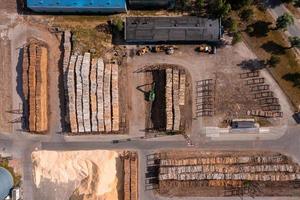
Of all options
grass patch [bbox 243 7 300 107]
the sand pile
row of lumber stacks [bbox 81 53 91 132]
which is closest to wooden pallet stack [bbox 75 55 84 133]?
row of lumber stacks [bbox 81 53 91 132]

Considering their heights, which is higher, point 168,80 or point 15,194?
point 168,80

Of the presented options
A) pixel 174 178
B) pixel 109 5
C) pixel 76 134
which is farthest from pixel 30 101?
pixel 174 178

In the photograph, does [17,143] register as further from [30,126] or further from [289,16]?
[289,16]

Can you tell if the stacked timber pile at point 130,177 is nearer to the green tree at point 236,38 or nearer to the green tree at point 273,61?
the green tree at point 236,38

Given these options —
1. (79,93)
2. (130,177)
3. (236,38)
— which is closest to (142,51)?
(79,93)

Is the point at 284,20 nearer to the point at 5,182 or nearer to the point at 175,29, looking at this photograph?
the point at 175,29

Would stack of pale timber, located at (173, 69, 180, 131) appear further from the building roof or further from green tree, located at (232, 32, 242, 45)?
green tree, located at (232, 32, 242, 45)
